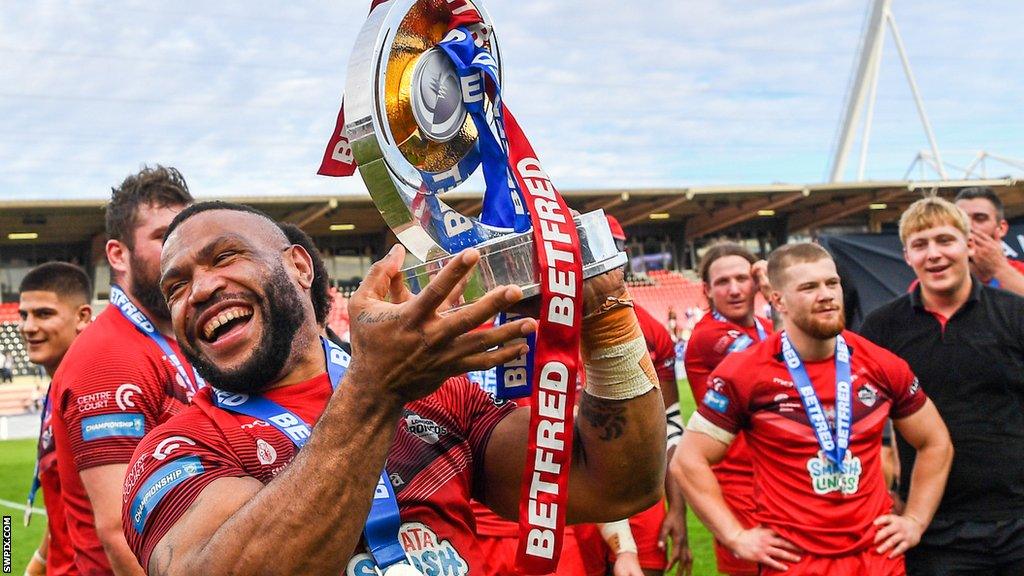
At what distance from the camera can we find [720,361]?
209 inches

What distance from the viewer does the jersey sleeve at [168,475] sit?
176cm

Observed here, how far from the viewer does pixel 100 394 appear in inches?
119

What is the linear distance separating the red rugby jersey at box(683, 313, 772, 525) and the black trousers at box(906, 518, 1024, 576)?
3.03 ft

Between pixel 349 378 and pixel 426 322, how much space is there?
0.21 meters

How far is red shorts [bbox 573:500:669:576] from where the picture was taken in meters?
4.48

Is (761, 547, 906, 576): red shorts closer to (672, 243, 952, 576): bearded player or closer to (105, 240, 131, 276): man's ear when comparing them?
(672, 243, 952, 576): bearded player

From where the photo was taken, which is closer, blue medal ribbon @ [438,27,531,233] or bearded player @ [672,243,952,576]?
blue medal ribbon @ [438,27,531,233]

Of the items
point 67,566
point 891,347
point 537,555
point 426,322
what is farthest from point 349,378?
point 891,347

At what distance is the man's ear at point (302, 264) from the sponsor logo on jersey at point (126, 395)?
1.10 meters

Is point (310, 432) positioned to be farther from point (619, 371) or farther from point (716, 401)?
point (716, 401)

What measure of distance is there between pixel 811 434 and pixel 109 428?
8.77 feet

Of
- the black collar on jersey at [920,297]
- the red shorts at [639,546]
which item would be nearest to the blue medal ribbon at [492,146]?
the red shorts at [639,546]

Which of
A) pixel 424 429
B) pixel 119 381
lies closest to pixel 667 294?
pixel 119 381

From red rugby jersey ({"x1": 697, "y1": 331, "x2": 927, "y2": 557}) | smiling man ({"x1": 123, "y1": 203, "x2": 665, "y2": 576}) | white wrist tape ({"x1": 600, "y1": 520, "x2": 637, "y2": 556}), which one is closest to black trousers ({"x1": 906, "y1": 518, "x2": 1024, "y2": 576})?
red rugby jersey ({"x1": 697, "y1": 331, "x2": 927, "y2": 557})
